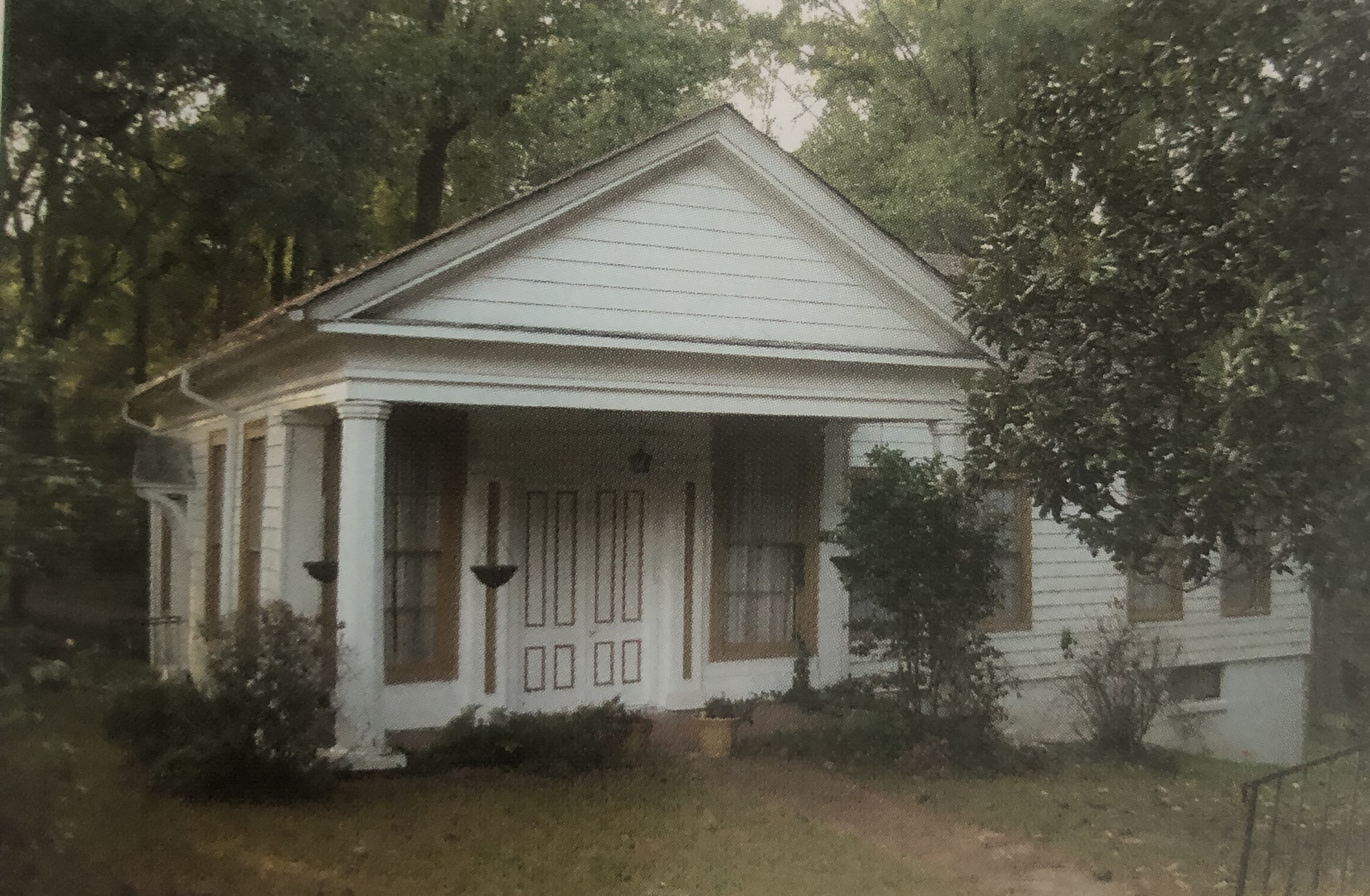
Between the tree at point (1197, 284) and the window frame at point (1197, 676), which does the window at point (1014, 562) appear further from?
the tree at point (1197, 284)

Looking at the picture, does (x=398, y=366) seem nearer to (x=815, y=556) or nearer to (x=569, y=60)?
(x=815, y=556)

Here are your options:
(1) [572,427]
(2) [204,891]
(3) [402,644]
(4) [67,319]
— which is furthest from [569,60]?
(2) [204,891]

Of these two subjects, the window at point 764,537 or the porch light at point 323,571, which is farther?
the window at point 764,537

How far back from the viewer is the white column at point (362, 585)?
17.5ft

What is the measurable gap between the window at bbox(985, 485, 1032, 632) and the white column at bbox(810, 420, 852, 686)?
4.49ft

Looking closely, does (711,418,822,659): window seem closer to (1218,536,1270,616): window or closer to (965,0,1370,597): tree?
(965,0,1370,597): tree

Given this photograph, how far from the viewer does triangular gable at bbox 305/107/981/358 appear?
19.5ft

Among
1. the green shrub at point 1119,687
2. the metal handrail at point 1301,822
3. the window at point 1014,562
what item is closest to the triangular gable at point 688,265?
the window at point 1014,562

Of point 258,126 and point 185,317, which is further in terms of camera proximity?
point 258,126

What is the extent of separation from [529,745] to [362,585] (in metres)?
1.19

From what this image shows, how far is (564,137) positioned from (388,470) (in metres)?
5.15

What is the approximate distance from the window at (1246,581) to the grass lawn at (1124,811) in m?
0.69

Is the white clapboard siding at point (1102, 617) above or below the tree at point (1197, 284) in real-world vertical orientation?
below

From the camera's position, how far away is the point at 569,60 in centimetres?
1137
